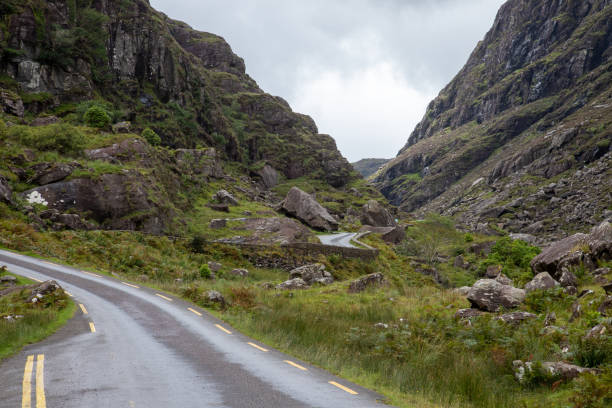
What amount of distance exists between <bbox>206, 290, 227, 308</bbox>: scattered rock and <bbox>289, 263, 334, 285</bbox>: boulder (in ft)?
31.4

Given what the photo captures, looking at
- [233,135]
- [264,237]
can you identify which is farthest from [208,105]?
[264,237]

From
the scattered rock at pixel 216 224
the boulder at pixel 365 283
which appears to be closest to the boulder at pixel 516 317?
the boulder at pixel 365 283

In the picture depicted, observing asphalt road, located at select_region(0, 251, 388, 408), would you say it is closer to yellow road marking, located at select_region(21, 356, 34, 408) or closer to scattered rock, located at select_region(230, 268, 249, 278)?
yellow road marking, located at select_region(21, 356, 34, 408)

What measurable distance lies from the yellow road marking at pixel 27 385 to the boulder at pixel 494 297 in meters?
13.5

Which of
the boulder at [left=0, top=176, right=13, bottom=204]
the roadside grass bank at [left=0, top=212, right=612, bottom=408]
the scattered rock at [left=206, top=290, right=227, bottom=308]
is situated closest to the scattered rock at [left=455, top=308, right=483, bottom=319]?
the roadside grass bank at [left=0, top=212, right=612, bottom=408]

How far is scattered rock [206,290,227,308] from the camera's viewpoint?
1820 centimetres

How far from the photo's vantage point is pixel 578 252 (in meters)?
14.7

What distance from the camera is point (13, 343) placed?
1037 centimetres

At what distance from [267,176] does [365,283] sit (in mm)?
84416

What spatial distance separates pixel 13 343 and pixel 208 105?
319 ft

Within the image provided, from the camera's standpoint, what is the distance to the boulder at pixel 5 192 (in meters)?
26.7

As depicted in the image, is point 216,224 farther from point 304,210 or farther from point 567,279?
point 567,279

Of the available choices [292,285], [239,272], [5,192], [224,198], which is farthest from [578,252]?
[224,198]

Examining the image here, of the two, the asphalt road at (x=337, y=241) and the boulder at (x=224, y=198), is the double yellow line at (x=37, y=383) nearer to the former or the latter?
the asphalt road at (x=337, y=241)
